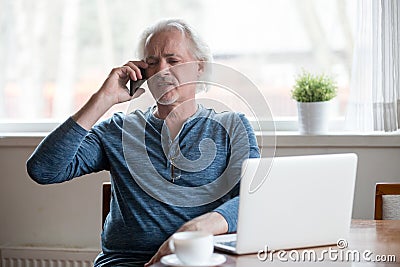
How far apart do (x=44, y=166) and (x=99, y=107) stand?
228mm

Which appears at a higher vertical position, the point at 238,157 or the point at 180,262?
the point at 238,157

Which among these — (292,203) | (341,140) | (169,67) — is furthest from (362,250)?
(341,140)

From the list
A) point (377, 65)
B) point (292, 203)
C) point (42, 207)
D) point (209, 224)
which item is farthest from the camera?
point (42, 207)

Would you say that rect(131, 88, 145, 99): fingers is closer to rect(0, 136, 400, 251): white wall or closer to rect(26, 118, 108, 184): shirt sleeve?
rect(26, 118, 108, 184): shirt sleeve

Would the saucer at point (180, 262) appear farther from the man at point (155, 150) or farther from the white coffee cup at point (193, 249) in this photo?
the man at point (155, 150)

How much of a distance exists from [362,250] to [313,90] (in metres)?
1.16

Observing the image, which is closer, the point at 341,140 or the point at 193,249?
the point at 193,249

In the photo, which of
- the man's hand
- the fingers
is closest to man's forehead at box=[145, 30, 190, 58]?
the fingers

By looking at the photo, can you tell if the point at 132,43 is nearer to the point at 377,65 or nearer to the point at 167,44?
the point at 167,44

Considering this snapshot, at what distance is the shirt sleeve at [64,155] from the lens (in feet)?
6.48

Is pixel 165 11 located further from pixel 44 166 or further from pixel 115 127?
pixel 44 166

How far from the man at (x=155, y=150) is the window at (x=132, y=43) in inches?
30.1

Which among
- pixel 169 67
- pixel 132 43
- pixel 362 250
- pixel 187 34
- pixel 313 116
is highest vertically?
pixel 132 43

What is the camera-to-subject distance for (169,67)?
211 centimetres
